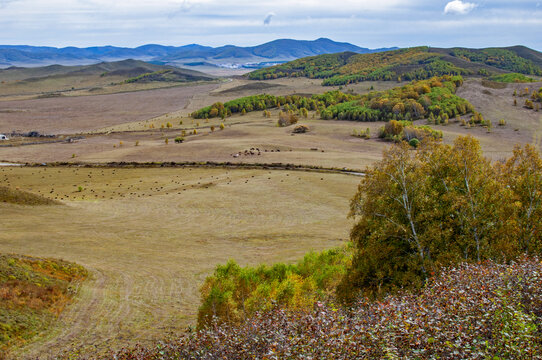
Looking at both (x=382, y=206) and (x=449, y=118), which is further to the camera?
(x=449, y=118)

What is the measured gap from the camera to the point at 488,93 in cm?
12688

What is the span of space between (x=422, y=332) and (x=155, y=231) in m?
31.8

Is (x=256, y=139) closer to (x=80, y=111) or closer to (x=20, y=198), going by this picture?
(x=20, y=198)

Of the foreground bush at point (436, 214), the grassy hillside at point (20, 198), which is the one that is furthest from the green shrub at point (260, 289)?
the grassy hillside at point (20, 198)

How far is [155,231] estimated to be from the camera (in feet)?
125

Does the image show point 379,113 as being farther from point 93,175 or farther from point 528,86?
point 93,175

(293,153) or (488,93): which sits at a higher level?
(488,93)

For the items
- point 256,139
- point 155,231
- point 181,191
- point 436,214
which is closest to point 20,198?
point 155,231

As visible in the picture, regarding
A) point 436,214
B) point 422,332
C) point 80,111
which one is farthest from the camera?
point 80,111

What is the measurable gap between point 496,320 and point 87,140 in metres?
101

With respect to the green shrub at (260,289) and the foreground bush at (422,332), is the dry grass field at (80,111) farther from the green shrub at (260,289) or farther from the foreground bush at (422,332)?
the foreground bush at (422,332)

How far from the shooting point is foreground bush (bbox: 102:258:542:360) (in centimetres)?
890

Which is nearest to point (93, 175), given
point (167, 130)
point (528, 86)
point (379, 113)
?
point (167, 130)

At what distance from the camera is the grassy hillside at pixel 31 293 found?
63.2ft
